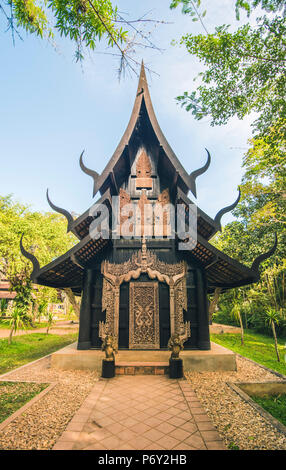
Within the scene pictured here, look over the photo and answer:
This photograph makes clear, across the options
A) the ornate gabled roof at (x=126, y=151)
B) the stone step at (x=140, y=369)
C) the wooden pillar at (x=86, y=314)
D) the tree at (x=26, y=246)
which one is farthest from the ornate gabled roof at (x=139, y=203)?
the tree at (x=26, y=246)

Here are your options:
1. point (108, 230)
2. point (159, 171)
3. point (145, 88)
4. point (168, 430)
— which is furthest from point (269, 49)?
point (168, 430)

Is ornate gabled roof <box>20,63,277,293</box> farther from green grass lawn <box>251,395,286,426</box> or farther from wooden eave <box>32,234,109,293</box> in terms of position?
green grass lawn <box>251,395,286,426</box>

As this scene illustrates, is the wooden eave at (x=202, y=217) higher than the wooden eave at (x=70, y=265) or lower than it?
higher

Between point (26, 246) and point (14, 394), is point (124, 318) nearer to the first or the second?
point (14, 394)

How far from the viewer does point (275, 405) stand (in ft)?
15.0

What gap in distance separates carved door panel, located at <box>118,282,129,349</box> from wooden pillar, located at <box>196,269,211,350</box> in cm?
217

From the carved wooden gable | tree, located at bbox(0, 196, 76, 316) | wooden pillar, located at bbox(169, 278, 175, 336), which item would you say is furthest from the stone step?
tree, located at bbox(0, 196, 76, 316)

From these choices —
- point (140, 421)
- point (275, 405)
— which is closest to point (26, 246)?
point (140, 421)

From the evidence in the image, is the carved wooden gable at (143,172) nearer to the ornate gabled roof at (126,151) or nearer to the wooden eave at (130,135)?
the ornate gabled roof at (126,151)

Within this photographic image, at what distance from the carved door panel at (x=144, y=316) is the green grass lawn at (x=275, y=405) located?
2702 millimetres

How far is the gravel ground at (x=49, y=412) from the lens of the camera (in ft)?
9.34

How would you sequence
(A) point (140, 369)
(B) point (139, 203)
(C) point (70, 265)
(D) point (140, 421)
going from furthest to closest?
(B) point (139, 203), (C) point (70, 265), (A) point (140, 369), (D) point (140, 421)

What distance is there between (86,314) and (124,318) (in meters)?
1.18
